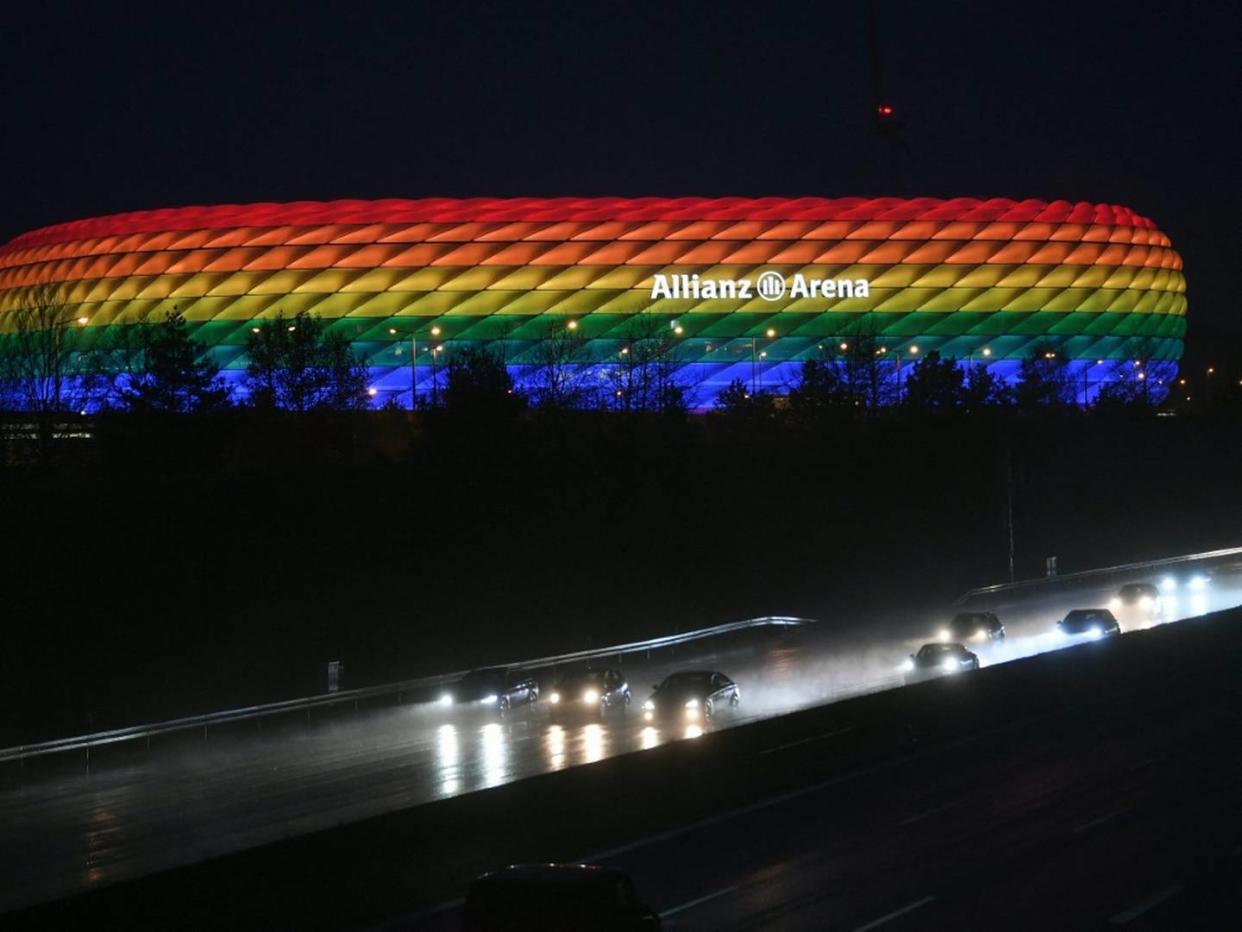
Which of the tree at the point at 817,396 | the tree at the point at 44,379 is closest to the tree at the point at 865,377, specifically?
the tree at the point at 817,396

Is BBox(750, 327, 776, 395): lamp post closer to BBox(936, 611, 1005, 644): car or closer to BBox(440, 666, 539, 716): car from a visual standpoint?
BBox(936, 611, 1005, 644): car

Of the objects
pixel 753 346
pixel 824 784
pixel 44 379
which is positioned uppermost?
pixel 753 346

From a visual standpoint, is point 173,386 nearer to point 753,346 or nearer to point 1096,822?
point 1096,822

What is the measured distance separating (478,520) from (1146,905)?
38.9 m

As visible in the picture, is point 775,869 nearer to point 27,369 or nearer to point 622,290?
point 27,369

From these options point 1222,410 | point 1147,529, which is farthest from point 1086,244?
point 1147,529

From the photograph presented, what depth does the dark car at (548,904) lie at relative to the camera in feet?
32.3

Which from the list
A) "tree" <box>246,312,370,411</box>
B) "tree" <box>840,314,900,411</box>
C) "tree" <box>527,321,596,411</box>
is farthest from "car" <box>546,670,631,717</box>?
"tree" <box>840,314,900,411</box>

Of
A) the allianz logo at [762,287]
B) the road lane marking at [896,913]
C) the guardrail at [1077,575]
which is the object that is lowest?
the road lane marking at [896,913]

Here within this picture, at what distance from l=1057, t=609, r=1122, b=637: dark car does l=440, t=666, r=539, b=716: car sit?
15154mm

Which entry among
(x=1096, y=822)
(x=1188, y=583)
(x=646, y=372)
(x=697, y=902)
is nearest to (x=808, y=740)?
(x=1096, y=822)

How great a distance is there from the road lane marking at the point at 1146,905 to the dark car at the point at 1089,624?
89.7 ft

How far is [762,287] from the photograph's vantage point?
9606 centimetres

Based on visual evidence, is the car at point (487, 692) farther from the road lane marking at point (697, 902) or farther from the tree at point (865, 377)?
the tree at point (865, 377)
